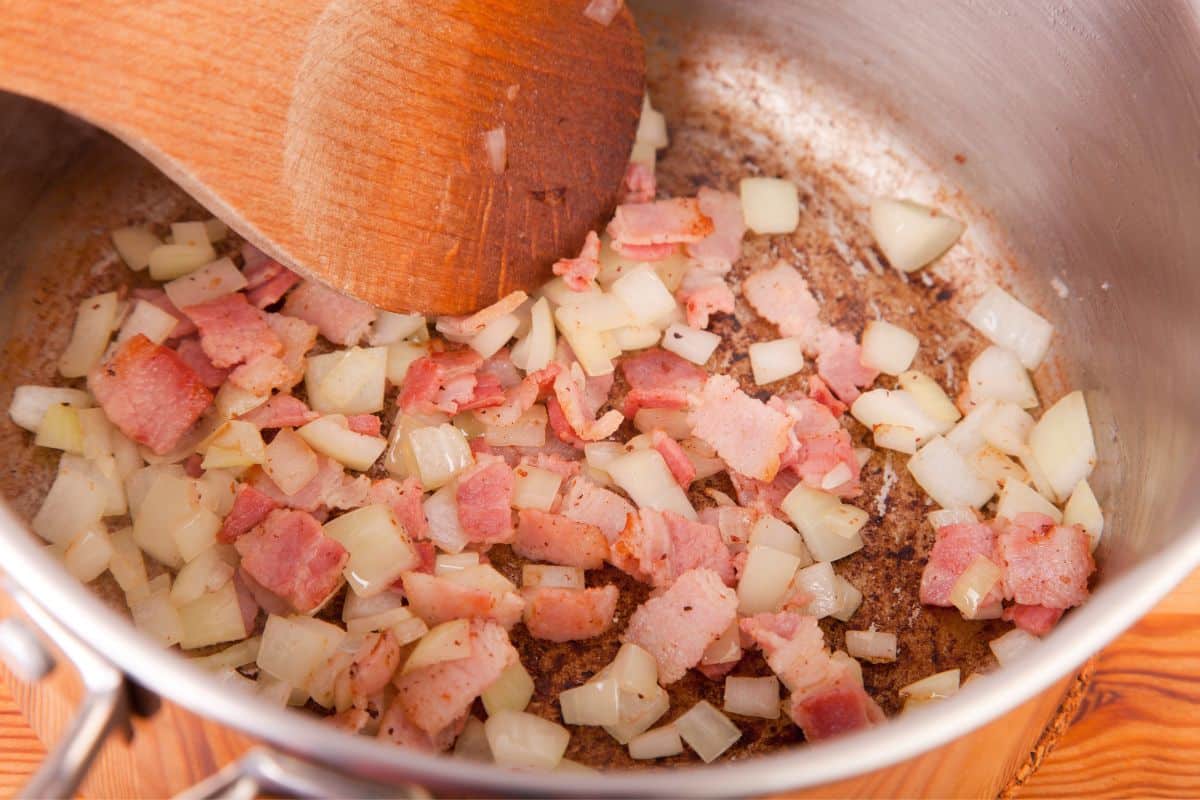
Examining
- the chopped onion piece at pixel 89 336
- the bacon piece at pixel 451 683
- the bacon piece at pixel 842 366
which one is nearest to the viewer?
the bacon piece at pixel 451 683

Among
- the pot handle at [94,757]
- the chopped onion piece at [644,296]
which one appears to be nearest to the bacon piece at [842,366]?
the chopped onion piece at [644,296]

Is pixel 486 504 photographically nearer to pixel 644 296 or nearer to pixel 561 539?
pixel 561 539

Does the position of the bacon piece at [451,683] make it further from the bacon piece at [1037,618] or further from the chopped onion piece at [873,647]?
the bacon piece at [1037,618]

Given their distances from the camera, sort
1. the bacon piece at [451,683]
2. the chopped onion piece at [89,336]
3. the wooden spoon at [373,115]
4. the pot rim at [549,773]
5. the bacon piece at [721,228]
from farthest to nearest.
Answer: the bacon piece at [721,228], the chopped onion piece at [89,336], the bacon piece at [451,683], the wooden spoon at [373,115], the pot rim at [549,773]

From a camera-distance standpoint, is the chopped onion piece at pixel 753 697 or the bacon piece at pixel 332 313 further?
the bacon piece at pixel 332 313

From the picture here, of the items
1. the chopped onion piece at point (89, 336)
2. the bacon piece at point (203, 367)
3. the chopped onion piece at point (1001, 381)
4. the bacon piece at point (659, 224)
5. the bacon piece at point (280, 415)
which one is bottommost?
the chopped onion piece at point (89, 336)

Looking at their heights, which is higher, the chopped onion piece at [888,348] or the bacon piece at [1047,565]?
the chopped onion piece at [888,348]
